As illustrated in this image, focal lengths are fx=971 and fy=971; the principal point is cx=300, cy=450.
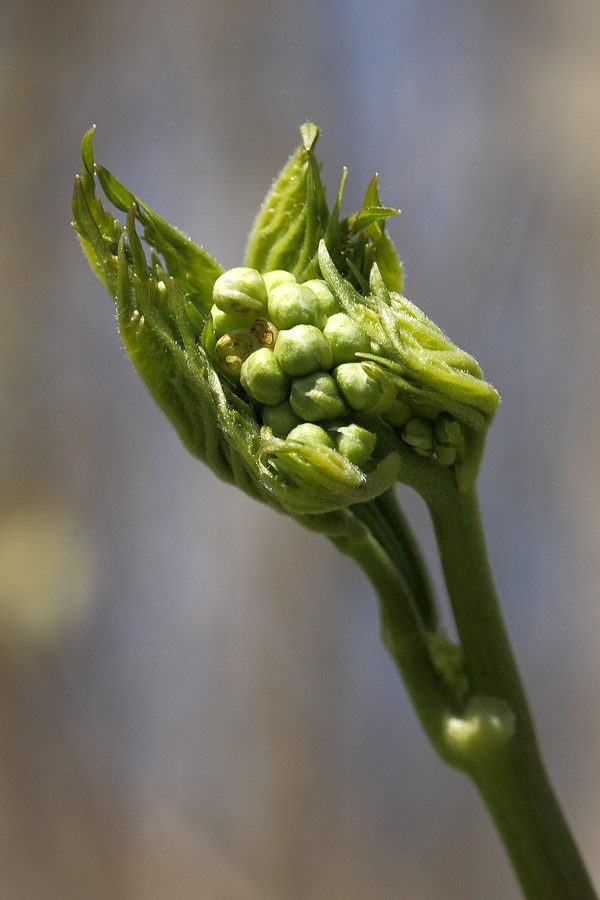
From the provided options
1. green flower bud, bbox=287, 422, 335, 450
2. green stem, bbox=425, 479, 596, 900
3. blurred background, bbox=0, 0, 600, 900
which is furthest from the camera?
blurred background, bbox=0, 0, 600, 900

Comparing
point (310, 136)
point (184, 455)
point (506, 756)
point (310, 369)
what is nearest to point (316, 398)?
point (310, 369)

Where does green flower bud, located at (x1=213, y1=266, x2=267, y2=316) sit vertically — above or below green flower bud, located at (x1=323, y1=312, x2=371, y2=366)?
above

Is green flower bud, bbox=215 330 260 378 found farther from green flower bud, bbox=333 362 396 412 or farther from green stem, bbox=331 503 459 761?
green stem, bbox=331 503 459 761

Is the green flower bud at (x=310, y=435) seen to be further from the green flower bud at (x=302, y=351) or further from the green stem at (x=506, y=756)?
the green stem at (x=506, y=756)

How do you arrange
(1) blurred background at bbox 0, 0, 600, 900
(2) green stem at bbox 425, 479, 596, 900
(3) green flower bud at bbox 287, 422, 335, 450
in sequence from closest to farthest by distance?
(3) green flower bud at bbox 287, 422, 335, 450 → (2) green stem at bbox 425, 479, 596, 900 → (1) blurred background at bbox 0, 0, 600, 900

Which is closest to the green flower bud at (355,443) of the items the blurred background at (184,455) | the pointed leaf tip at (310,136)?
the pointed leaf tip at (310,136)

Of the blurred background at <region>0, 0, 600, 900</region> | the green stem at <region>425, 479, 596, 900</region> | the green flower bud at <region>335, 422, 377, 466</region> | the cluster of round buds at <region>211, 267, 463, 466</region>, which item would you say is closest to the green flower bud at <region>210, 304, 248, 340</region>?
the cluster of round buds at <region>211, 267, 463, 466</region>
